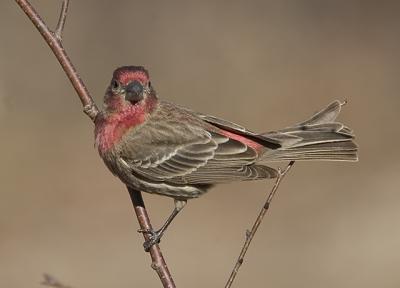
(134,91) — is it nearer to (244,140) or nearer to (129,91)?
(129,91)

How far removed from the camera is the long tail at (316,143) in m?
7.61

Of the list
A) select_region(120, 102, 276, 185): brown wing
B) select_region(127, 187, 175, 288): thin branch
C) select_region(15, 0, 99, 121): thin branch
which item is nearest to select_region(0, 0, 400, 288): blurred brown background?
select_region(120, 102, 276, 185): brown wing

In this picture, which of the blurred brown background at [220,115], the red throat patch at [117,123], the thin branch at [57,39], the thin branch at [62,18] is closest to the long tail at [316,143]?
the red throat patch at [117,123]

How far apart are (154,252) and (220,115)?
1000 cm

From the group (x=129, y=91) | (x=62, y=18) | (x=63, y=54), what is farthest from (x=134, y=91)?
(x=62, y=18)

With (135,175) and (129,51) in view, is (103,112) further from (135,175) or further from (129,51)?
(129,51)

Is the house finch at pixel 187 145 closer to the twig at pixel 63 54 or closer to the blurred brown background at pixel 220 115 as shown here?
the twig at pixel 63 54

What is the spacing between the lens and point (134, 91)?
7.21m

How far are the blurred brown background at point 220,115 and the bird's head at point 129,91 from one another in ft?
18.3

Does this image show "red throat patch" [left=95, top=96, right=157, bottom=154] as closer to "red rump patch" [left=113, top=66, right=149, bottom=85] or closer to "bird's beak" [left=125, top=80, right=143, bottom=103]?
"bird's beak" [left=125, top=80, right=143, bottom=103]

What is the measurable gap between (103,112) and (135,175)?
0.51 metres

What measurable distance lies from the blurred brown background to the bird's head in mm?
5583

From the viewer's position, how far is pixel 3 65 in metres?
16.5

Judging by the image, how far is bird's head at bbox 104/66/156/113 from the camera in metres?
7.19
